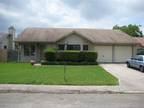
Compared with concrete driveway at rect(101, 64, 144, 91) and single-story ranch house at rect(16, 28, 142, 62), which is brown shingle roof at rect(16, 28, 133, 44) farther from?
concrete driveway at rect(101, 64, 144, 91)

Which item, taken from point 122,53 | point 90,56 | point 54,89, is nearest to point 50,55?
point 90,56

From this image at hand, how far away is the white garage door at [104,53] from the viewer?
38.7 m

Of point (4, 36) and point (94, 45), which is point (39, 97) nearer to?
point (94, 45)

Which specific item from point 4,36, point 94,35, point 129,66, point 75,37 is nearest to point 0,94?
point 129,66

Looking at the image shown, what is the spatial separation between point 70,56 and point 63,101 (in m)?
23.1

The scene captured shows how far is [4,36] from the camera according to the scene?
206 feet

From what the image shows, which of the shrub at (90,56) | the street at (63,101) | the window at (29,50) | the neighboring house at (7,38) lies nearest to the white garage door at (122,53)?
the shrub at (90,56)

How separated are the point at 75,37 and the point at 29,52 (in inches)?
255

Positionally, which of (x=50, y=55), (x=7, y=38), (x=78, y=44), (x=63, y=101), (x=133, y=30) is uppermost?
(x=133, y=30)

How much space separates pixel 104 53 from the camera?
127 feet

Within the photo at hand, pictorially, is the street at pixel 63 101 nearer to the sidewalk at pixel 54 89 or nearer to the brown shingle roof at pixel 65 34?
the sidewalk at pixel 54 89

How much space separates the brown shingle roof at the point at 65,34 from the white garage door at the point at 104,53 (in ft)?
3.15

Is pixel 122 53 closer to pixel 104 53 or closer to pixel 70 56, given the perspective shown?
pixel 104 53

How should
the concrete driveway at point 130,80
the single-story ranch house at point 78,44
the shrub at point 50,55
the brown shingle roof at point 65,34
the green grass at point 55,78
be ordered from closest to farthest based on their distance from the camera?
the concrete driveway at point 130,80 → the green grass at point 55,78 → the shrub at point 50,55 → the single-story ranch house at point 78,44 → the brown shingle roof at point 65,34
